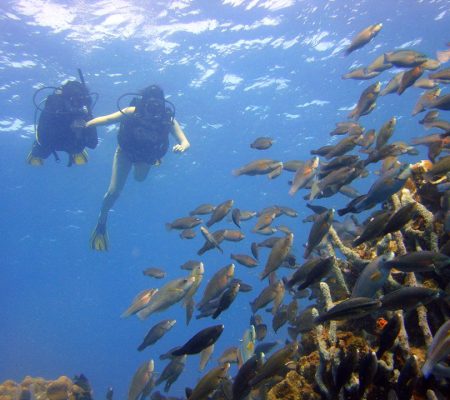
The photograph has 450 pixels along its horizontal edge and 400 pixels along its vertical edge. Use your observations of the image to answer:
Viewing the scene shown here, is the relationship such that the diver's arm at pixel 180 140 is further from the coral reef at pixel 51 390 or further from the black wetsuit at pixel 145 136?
the coral reef at pixel 51 390

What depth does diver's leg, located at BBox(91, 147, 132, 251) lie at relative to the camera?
44.6 feet

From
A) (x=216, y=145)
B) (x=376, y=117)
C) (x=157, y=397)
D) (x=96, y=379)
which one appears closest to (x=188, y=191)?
(x=216, y=145)

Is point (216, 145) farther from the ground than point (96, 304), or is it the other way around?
point (216, 145)

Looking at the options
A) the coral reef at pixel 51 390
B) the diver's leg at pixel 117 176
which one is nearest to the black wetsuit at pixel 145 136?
the diver's leg at pixel 117 176

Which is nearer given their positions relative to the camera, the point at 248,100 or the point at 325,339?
the point at 325,339

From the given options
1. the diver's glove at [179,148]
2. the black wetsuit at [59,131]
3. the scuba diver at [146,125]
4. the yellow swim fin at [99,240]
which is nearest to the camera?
the diver's glove at [179,148]

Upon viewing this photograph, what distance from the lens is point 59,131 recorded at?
37.0 feet

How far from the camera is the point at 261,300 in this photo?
500cm

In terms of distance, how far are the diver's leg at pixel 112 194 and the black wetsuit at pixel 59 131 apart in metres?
2.01

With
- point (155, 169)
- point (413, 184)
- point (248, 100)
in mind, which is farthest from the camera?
point (155, 169)

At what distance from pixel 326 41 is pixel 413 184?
1991 centimetres

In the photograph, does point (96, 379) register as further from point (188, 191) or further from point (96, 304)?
point (188, 191)

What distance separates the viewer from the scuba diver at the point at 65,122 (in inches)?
435

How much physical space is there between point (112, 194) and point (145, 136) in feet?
14.7
